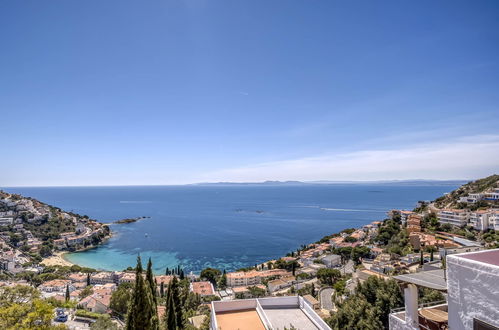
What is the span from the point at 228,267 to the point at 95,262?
23471mm

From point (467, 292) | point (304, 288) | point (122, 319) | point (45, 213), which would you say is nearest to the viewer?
point (467, 292)

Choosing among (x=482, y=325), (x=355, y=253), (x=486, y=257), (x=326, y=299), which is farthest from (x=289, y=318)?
(x=355, y=253)

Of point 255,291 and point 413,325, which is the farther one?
point 255,291

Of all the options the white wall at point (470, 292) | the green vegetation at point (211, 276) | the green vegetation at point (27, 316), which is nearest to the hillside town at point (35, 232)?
the green vegetation at point (211, 276)

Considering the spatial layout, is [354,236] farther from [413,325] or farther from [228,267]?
[413,325]

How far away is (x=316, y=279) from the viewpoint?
31.5m

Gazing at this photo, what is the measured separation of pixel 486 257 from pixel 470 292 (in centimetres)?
49

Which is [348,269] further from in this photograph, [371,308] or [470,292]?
[470,292]

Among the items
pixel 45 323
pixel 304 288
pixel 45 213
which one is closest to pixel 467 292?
pixel 45 323

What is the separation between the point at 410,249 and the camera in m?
30.8

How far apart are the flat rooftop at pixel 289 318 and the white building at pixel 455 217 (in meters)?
36.0

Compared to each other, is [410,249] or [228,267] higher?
[410,249]

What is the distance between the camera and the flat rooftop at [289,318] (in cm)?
973

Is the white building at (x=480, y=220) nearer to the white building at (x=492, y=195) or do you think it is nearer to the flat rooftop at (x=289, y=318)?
the white building at (x=492, y=195)
